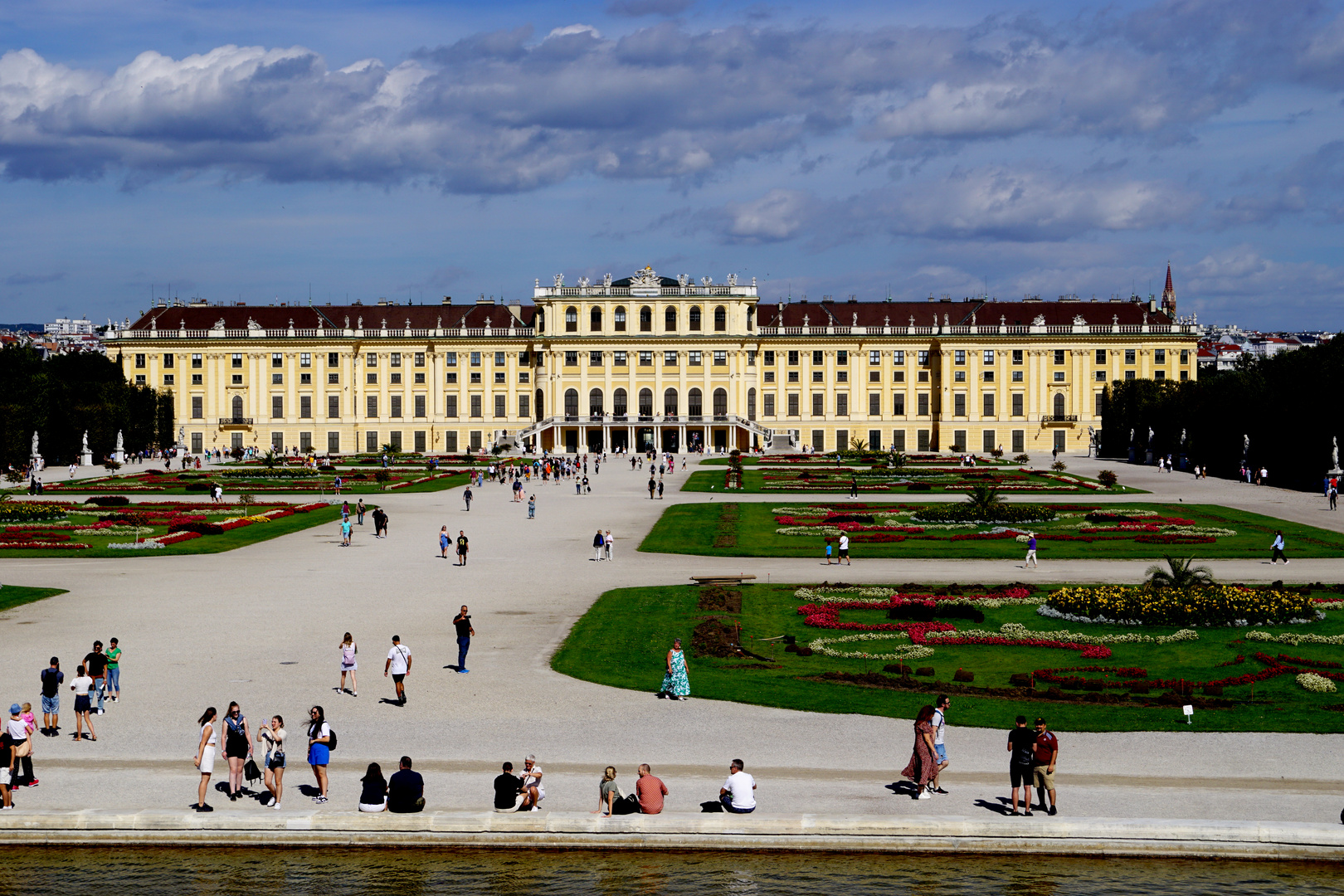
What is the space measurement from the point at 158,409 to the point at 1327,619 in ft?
373

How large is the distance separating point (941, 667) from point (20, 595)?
23.9m

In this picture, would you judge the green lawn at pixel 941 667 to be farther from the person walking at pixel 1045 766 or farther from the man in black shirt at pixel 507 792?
the man in black shirt at pixel 507 792

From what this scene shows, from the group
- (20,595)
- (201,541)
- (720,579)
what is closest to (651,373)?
(201,541)

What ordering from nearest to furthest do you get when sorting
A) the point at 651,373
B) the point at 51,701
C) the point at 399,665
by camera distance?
the point at 51,701, the point at 399,665, the point at 651,373

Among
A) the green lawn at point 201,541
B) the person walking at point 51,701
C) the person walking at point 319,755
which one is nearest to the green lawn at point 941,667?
Result: the person walking at point 319,755

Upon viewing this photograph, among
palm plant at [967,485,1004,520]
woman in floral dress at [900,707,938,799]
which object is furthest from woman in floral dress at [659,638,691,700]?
palm plant at [967,485,1004,520]

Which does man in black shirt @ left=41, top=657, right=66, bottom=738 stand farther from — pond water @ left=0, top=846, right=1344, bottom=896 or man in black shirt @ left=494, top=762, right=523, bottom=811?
man in black shirt @ left=494, top=762, right=523, bottom=811

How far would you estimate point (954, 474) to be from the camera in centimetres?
9081

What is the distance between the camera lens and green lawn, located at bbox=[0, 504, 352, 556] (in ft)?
158

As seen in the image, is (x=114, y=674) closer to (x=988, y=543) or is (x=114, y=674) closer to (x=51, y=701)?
(x=51, y=701)

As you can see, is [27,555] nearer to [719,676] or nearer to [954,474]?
[719,676]

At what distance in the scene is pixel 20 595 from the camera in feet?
121

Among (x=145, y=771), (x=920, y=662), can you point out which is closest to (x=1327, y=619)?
(x=920, y=662)

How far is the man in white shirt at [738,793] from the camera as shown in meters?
18.5
